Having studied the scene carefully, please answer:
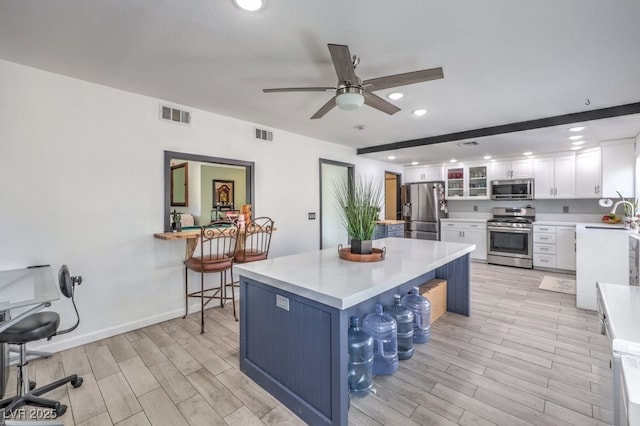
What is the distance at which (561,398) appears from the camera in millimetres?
1847

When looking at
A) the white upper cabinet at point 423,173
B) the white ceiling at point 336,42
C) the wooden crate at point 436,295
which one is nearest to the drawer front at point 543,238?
the white upper cabinet at point 423,173

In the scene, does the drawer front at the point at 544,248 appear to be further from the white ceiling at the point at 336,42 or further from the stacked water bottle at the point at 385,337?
the stacked water bottle at the point at 385,337

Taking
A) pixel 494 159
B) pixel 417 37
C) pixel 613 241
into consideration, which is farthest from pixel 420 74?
pixel 494 159

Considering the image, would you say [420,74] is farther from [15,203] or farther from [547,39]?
[15,203]

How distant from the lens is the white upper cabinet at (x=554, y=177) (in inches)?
206

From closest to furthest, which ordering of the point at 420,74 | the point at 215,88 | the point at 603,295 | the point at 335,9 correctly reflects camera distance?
the point at 603,295 < the point at 335,9 < the point at 420,74 < the point at 215,88

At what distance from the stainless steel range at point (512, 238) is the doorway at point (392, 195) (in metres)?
2.03

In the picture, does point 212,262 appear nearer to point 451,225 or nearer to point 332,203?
point 332,203

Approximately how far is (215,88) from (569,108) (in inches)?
151

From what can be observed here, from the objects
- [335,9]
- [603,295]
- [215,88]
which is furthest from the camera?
[215,88]

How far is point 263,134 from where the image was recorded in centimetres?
402

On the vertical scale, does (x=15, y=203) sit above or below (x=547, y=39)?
below

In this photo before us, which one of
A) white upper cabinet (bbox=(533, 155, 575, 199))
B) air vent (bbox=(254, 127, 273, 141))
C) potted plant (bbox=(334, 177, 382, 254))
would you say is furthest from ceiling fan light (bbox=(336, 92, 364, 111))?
white upper cabinet (bbox=(533, 155, 575, 199))

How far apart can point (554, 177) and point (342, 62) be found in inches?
222
